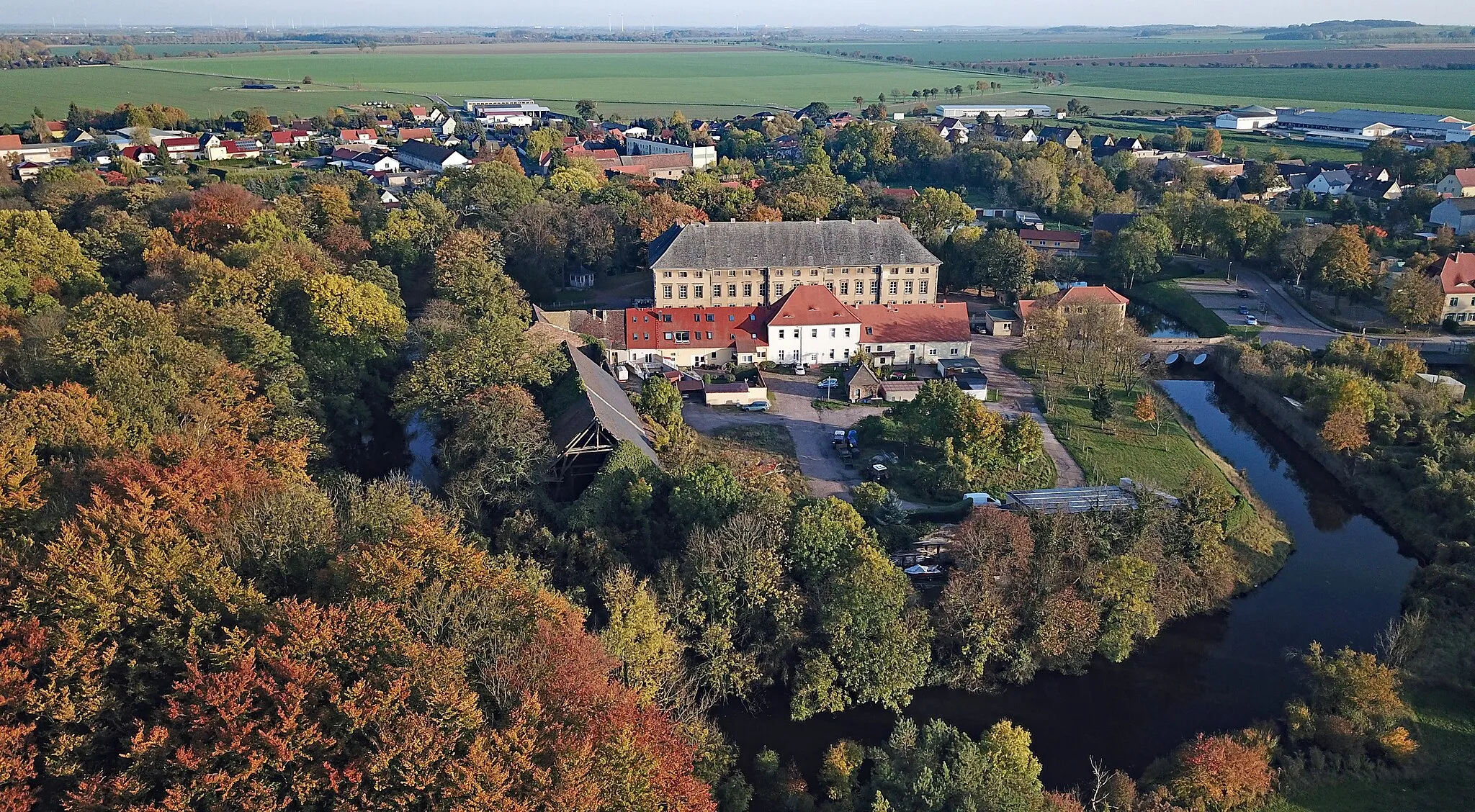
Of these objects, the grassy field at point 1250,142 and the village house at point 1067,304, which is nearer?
the village house at point 1067,304

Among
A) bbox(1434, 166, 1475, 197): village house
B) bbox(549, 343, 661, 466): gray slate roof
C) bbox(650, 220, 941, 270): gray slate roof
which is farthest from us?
bbox(1434, 166, 1475, 197): village house

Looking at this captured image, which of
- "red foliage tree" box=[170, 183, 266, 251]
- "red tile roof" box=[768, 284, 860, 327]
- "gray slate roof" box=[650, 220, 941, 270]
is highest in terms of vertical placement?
"red foliage tree" box=[170, 183, 266, 251]

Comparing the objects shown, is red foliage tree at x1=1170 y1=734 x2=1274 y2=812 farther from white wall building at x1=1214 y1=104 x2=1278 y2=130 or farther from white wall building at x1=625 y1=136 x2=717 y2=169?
white wall building at x1=1214 y1=104 x2=1278 y2=130

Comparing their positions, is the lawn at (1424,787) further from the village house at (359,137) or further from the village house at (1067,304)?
the village house at (359,137)

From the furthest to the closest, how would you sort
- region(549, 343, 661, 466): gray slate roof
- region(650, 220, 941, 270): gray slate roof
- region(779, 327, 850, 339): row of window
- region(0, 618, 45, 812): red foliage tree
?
region(650, 220, 941, 270): gray slate roof → region(779, 327, 850, 339): row of window → region(549, 343, 661, 466): gray slate roof → region(0, 618, 45, 812): red foliage tree

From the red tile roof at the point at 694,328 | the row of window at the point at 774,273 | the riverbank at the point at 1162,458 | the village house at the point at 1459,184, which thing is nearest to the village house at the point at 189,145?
the row of window at the point at 774,273

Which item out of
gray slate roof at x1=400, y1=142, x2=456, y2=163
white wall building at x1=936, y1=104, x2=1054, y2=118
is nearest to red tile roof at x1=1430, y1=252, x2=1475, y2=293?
gray slate roof at x1=400, y1=142, x2=456, y2=163
